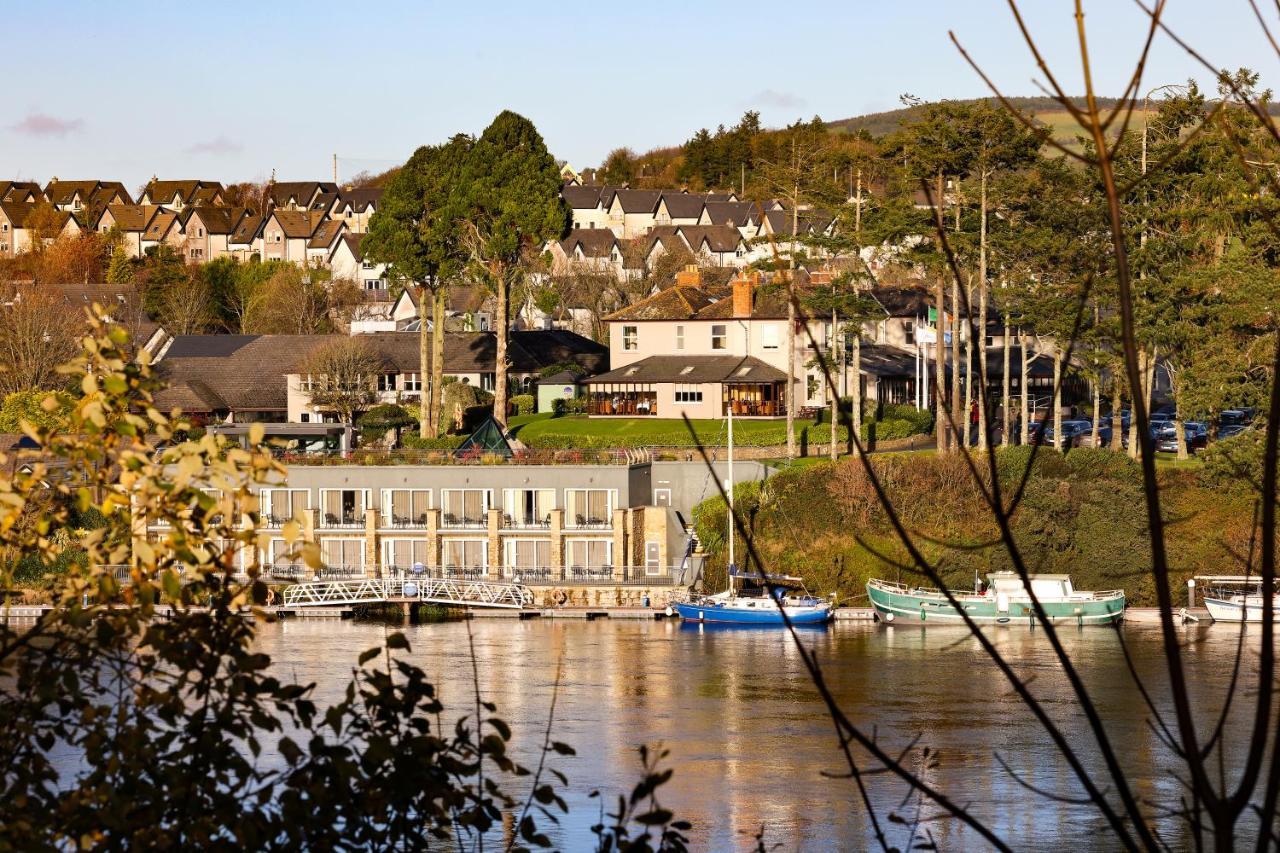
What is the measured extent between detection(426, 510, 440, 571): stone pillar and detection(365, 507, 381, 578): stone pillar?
1451 millimetres

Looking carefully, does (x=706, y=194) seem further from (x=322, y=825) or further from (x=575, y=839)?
(x=322, y=825)

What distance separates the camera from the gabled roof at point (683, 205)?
435 feet

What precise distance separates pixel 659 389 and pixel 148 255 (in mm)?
65853

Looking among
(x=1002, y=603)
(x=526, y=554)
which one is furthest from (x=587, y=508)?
(x=1002, y=603)

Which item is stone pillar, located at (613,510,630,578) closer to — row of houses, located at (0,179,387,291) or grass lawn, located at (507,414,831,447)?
grass lawn, located at (507,414,831,447)

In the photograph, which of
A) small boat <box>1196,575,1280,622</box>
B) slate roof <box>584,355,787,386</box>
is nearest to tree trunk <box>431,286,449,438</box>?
slate roof <box>584,355,787,386</box>

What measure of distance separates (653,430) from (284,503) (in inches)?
502

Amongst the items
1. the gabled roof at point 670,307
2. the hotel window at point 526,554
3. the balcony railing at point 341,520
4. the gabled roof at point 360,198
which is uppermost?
the gabled roof at point 360,198

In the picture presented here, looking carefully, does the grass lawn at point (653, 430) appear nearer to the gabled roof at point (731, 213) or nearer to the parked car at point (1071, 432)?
the parked car at point (1071, 432)

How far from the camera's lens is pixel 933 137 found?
1996 inches


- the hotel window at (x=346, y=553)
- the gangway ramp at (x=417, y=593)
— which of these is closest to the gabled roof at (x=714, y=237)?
the hotel window at (x=346, y=553)

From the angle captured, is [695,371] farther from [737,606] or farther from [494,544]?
[737,606]

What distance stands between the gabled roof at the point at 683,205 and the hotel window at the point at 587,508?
84337 mm

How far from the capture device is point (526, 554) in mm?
50406
